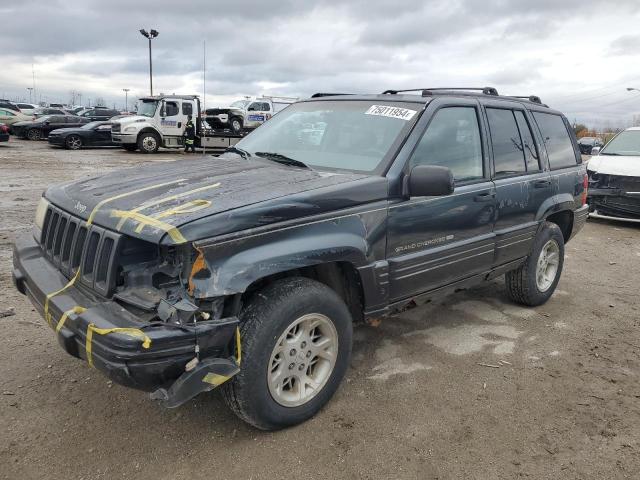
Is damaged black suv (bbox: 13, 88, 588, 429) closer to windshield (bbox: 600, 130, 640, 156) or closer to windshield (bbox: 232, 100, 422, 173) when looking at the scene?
windshield (bbox: 232, 100, 422, 173)

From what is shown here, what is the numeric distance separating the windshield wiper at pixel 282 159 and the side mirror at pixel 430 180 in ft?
2.40

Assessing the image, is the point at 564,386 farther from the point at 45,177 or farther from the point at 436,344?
the point at 45,177

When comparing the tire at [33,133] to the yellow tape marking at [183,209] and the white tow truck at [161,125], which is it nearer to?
the white tow truck at [161,125]

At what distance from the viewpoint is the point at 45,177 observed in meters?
12.4

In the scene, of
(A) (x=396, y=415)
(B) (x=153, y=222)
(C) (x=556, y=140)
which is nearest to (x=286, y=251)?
(B) (x=153, y=222)

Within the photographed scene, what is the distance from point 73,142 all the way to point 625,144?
65.7 ft

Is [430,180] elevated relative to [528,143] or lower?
lower

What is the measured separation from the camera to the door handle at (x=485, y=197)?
3828 millimetres

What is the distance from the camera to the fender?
2.39 m

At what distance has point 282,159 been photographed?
3.63m

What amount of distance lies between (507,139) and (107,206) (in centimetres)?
320

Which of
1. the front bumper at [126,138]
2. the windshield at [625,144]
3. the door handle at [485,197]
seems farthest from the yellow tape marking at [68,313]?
the front bumper at [126,138]

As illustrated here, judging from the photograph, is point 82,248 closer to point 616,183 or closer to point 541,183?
point 541,183

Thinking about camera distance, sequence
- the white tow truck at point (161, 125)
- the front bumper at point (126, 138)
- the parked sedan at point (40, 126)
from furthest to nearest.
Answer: the parked sedan at point (40, 126)
the white tow truck at point (161, 125)
the front bumper at point (126, 138)
